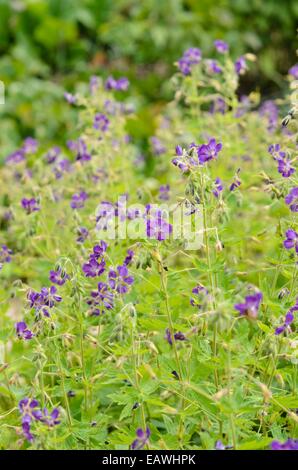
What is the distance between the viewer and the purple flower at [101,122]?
3484 mm

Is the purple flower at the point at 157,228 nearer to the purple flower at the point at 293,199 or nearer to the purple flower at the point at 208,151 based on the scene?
the purple flower at the point at 208,151

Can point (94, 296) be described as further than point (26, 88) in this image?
No

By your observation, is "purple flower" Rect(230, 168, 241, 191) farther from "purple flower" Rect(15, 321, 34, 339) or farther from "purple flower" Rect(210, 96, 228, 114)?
"purple flower" Rect(210, 96, 228, 114)

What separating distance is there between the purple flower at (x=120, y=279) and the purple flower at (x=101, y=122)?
3.85 ft

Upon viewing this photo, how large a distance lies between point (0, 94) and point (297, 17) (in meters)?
3.54

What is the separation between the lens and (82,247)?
2.90 meters

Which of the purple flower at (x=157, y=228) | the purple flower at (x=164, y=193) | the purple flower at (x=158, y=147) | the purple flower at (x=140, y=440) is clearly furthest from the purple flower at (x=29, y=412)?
the purple flower at (x=158, y=147)

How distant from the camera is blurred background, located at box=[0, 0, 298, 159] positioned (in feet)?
24.5

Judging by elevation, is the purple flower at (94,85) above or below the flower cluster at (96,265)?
above

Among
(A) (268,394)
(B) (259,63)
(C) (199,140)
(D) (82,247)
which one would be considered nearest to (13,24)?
→ (B) (259,63)

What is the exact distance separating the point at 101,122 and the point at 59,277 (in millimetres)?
1097

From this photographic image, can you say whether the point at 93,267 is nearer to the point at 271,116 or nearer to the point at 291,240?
the point at 291,240

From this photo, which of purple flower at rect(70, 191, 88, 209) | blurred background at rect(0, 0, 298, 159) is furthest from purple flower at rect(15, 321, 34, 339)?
blurred background at rect(0, 0, 298, 159)
